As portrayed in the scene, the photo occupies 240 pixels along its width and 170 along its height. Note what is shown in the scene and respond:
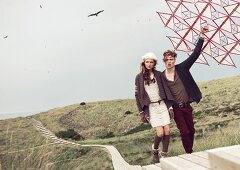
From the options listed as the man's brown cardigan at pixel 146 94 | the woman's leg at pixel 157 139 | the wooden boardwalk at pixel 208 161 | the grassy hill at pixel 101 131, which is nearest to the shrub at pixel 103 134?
the grassy hill at pixel 101 131

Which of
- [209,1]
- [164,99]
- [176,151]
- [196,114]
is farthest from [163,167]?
[196,114]

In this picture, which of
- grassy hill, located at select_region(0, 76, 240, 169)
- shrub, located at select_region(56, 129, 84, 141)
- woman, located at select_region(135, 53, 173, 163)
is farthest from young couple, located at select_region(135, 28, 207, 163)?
shrub, located at select_region(56, 129, 84, 141)

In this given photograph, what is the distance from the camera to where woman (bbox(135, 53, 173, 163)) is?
28.7 feet

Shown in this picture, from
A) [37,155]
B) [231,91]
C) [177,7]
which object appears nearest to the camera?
[177,7]

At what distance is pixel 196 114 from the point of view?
31.4 m

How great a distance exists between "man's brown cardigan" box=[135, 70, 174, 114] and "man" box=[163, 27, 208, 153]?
17 centimetres

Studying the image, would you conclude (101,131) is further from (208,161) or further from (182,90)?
(208,161)

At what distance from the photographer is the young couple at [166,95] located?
875 cm

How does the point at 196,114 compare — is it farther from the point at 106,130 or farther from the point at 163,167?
the point at 163,167

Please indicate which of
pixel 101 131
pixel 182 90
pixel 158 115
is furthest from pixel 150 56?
pixel 101 131

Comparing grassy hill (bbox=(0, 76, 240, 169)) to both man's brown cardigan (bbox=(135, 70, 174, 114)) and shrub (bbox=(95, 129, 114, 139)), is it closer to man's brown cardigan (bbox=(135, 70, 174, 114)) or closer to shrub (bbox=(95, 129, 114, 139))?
shrub (bbox=(95, 129, 114, 139))

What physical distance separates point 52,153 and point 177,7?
58.5 feet

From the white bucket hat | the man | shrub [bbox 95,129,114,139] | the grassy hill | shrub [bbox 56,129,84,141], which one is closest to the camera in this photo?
the white bucket hat

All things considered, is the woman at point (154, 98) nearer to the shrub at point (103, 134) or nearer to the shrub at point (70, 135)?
the shrub at point (103, 134)
